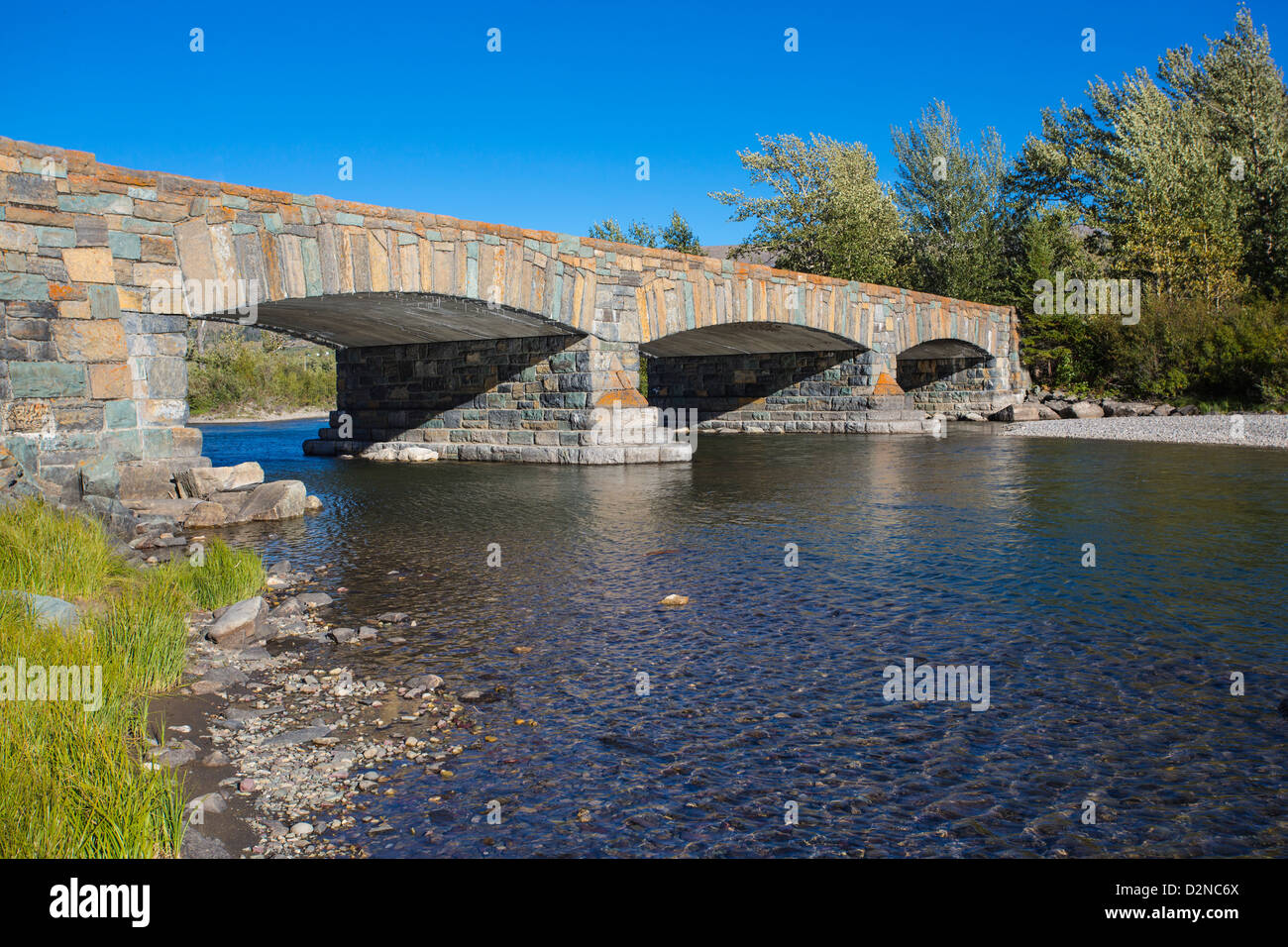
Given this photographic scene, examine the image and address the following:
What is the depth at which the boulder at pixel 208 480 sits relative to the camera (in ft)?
36.6

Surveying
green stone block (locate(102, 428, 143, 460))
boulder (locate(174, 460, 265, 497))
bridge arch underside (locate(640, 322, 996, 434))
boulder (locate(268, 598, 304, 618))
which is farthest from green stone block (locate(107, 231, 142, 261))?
bridge arch underside (locate(640, 322, 996, 434))

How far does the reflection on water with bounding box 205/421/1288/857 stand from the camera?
11.4ft

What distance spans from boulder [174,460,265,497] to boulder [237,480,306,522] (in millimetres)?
442

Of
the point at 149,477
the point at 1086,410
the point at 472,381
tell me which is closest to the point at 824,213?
the point at 1086,410

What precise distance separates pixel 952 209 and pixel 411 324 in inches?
1207

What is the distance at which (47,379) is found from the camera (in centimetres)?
1006

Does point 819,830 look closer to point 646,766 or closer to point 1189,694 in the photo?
point 646,766

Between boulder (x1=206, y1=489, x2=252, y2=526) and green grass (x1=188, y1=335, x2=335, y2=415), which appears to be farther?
green grass (x1=188, y1=335, x2=335, y2=415)

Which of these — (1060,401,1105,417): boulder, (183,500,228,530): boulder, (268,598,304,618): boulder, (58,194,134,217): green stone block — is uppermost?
(58,194,134,217): green stone block

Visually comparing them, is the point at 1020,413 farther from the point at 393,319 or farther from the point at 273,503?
the point at 273,503

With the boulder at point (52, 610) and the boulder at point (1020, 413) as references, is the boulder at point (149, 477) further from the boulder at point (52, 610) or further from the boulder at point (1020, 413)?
the boulder at point (1020, 413)

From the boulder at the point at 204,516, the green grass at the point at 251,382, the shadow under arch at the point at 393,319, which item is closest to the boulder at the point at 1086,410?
the shadow under arch at the point at 393,319

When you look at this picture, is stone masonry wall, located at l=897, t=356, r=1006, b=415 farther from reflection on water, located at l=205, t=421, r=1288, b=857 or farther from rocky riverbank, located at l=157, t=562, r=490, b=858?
rocky riverbank, located at l=157, t=562, r=490, b=858

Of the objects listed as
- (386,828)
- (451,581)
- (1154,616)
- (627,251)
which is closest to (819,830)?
(386,828)
